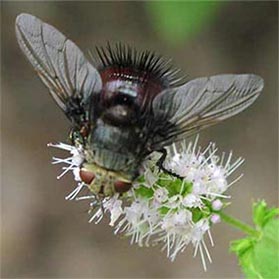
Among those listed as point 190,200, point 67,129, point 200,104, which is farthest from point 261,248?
point 67,129

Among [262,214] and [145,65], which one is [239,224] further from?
[145,65]

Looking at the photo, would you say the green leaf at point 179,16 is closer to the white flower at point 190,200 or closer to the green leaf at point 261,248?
the green leaf at point 261,248

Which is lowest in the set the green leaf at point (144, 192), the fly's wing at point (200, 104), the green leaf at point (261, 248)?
the green leaf at point (261, 248)

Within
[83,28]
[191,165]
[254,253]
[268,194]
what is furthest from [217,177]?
[83,28]

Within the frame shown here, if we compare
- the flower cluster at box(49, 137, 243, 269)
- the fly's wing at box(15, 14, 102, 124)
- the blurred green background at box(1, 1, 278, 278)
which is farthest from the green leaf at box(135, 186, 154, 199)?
the blurred green background at box(1, 1, 278, 278)

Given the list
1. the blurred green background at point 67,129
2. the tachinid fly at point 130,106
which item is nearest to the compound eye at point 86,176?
the tachinid fly at point 130,106

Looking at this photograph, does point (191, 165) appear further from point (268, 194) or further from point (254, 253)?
point (268, 194)
